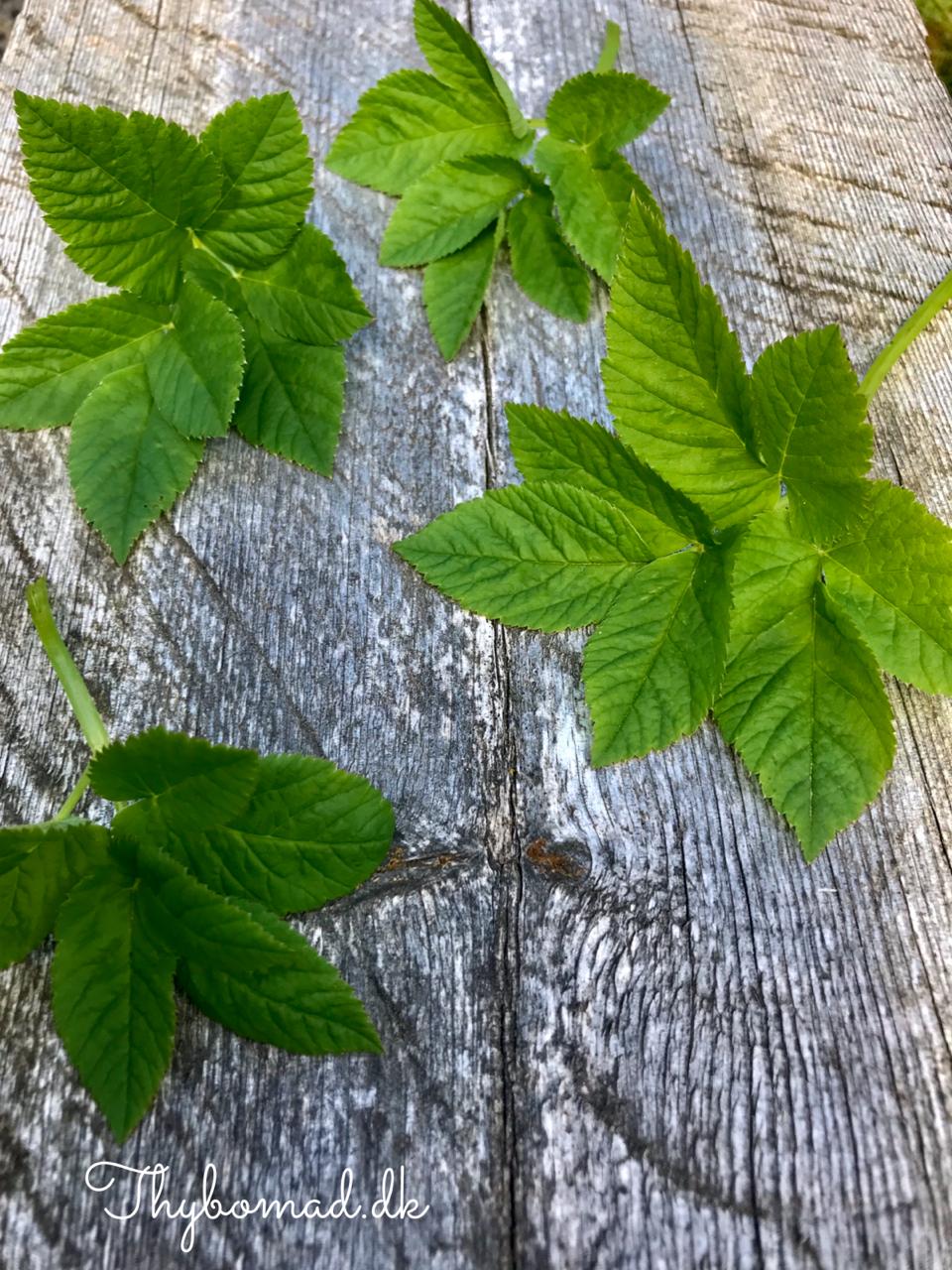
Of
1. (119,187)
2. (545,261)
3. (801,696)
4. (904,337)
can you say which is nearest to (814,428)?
(801,696)

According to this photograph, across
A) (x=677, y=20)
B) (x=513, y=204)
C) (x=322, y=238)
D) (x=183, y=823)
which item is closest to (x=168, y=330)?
(x=322, y=238)

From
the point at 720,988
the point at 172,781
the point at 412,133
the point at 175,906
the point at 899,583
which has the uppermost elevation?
the point at 412,133

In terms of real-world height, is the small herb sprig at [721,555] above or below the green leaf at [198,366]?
below

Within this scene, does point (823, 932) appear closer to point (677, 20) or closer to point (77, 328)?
point (77, 328)

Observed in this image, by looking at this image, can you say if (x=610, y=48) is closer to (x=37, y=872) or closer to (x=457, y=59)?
(x=457, y=59)
